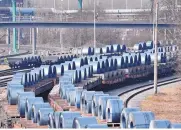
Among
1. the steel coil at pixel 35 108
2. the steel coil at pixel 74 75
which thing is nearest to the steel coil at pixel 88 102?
the steel coil at pixel 35 108

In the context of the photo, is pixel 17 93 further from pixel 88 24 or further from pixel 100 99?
pixel 88 24

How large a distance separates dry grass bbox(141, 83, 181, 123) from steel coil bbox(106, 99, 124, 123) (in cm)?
427

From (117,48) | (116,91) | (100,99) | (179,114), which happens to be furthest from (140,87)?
(117,48)

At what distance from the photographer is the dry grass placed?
110 ft

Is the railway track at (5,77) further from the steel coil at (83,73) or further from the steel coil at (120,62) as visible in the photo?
the steel coil at (120,62)

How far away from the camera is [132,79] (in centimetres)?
5369

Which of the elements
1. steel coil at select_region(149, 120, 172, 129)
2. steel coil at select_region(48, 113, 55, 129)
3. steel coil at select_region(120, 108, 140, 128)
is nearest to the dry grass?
steel coil at select_region(120, 108, 140, 128)

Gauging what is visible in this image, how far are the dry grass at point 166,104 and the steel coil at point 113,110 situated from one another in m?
4.27

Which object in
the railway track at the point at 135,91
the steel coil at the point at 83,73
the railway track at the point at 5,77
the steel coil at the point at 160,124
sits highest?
the steel coil at the point at 160,124

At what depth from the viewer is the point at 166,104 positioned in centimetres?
3819

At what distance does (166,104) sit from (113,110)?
11.0m

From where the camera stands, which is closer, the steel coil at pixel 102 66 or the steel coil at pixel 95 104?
the steel coil at pixel 95 104

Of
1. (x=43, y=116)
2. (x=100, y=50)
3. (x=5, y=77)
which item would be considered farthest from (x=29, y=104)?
(x=100, y=50)

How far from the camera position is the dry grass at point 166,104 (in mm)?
33406
